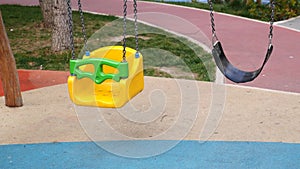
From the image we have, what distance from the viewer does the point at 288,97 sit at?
5.26 metres

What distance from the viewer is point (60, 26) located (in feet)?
25.1

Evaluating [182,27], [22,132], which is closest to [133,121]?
[22,132]

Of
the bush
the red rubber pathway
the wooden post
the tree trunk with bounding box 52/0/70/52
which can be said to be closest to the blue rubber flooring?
the wooden post

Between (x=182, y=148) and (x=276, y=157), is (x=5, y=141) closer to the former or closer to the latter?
(x=182, y=148)

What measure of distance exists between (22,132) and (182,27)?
6.41 meters

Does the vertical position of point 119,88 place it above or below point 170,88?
above

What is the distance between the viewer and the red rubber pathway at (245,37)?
6.37 metres

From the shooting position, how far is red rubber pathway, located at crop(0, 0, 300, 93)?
20.9 feet

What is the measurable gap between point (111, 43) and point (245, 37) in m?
2.86

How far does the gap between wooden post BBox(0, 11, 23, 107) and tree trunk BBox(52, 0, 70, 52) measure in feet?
9.31

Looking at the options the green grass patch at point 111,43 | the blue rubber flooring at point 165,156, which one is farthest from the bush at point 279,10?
the blue rubber flooring at point 165,156

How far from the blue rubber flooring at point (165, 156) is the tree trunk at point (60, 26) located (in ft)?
12.7

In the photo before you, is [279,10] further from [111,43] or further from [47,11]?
[47,11]

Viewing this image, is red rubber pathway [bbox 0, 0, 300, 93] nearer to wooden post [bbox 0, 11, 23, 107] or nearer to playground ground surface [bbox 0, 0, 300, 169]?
playground ground surface [bbox 0, 0, 300, 169]
